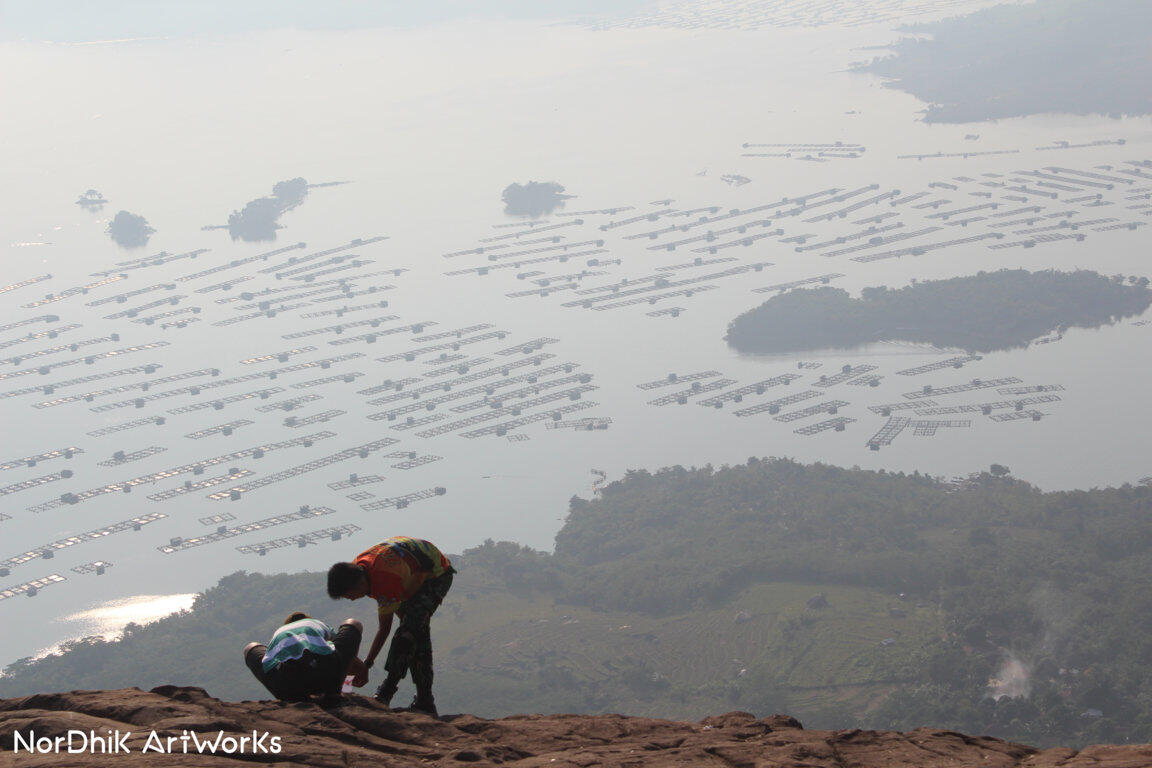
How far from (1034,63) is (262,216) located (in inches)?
2340

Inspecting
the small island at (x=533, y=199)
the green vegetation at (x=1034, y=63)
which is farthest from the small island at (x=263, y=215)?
the green vegetation at (x=1034, y=63)

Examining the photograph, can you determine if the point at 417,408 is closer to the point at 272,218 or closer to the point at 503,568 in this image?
the point at 503,568

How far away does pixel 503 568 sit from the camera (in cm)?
3322

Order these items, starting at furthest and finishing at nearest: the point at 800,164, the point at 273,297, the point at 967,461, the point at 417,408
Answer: the point at 800,164, the point at 273,297, the point at 417,408, the point at 967,461

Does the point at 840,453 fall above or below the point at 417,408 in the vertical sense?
below

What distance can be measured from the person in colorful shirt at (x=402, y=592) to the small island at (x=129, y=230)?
71.3 m

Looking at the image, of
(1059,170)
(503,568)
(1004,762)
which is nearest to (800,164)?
(1059,170)

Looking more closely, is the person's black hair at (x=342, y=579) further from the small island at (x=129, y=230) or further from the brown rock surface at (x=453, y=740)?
the small island at (x=129, y=230)

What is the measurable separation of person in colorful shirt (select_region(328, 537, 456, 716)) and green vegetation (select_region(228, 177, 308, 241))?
6810cm

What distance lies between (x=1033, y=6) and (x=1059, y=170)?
124 ft

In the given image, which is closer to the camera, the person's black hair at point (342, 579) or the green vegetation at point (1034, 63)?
the person's black hair at point (342, 579)

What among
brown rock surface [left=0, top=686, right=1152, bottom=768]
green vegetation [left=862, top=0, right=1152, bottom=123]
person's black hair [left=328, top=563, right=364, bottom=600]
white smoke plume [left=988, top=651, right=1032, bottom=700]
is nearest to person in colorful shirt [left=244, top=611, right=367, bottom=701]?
brown rock surface [left=0, top=686, right=1152, bottom=768]

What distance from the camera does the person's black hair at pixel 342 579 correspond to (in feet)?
25.1

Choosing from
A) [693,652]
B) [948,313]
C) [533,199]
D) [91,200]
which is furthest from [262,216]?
[693,652]
